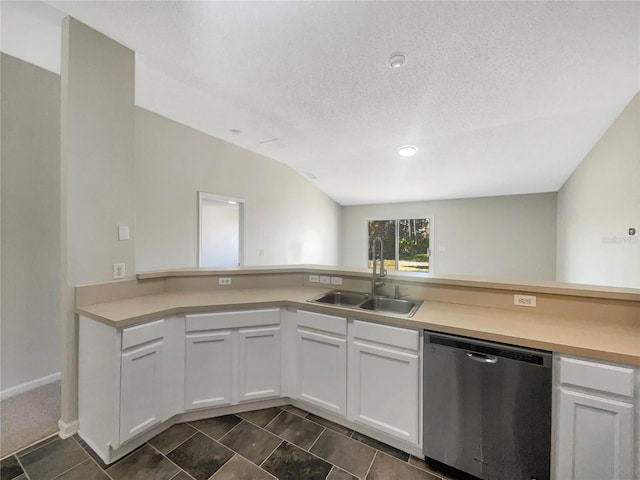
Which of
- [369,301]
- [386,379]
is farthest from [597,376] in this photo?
[369,301]

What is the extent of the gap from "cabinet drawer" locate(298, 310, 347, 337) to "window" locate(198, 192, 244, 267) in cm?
274

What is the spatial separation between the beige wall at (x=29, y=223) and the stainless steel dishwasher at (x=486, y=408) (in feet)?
10.5

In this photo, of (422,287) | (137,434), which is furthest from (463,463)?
(137,434)

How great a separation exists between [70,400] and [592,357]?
9.74 ft

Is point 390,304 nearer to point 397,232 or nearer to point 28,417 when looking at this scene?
point 28,417

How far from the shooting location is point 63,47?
1.73 meters

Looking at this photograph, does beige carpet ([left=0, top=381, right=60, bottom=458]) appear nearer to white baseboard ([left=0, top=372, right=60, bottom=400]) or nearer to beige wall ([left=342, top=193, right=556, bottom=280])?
white baseboard ([left=0, top=372, right=60, bottom=400])

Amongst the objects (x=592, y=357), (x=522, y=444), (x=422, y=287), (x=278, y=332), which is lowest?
(x=522, y=444)

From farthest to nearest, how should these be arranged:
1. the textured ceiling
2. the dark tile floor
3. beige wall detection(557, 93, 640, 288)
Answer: beige wall detection(557, 93, 640, 288), the textured ceiling, the dark tile floor

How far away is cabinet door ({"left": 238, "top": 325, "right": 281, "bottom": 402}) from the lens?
6.15ft

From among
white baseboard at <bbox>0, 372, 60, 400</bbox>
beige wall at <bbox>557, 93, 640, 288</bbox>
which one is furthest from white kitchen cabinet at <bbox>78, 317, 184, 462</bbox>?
beige wall at <bbox>557, 93, 640, 288</bbox>

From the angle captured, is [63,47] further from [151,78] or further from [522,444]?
[522,444]

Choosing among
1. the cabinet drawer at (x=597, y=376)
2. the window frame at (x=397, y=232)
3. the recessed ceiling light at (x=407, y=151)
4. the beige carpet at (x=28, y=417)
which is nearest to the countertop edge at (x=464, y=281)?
the cabinet drawer at (x=597, y=376)

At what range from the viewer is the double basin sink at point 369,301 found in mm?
1954
